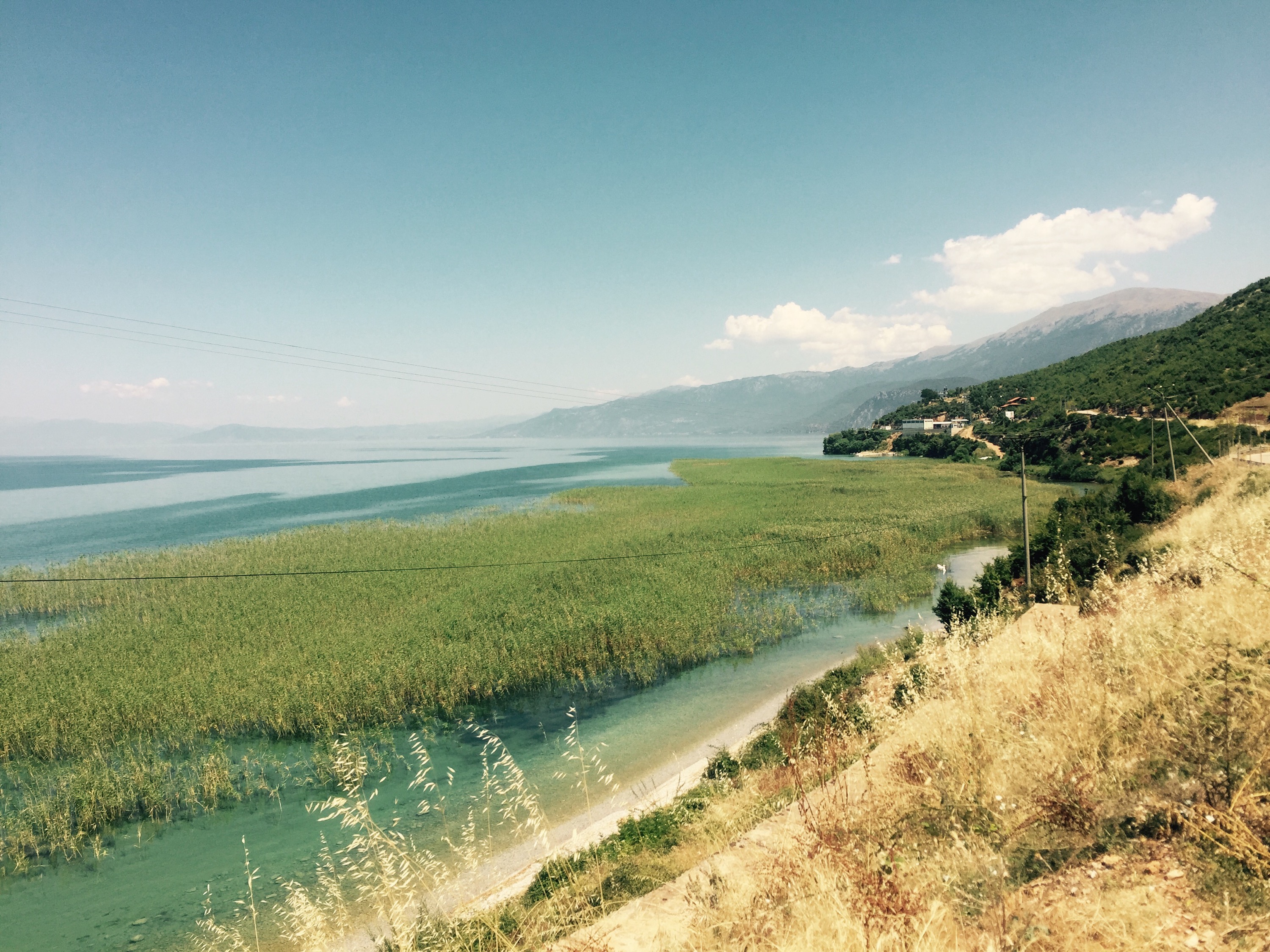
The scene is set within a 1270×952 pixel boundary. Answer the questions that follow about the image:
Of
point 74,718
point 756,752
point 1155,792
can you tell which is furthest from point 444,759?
point 1155,792

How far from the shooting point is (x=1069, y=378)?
4080 inches

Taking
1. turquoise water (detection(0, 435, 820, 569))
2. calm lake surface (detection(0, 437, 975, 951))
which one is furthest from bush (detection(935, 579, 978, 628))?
turquoise water (detection(0, 435, 820, 569))

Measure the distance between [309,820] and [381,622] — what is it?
435 inches

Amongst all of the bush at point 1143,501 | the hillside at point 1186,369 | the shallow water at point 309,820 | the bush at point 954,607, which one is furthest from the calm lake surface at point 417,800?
the hillside at point 1186,369

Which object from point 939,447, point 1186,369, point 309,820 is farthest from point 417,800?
point 939,447

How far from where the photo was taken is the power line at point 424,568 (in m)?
30.3

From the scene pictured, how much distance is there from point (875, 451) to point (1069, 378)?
36210 millimetres

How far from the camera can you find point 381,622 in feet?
74.0

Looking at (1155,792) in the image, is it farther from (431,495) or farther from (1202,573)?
(431,495)

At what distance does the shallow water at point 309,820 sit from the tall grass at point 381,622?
130 cm

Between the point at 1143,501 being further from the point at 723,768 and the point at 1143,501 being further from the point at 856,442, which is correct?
the point at 856,442

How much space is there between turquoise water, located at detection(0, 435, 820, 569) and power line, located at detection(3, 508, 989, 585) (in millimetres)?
11414


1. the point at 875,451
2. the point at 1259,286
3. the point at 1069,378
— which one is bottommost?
the point at 875,451

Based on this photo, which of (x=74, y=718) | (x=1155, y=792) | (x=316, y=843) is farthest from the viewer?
(x=74, y=718)
